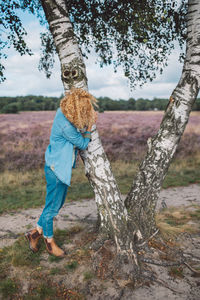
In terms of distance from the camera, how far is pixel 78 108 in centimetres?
294

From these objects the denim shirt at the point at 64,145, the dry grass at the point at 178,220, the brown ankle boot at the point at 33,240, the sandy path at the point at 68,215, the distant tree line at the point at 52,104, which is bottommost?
the sandy path at the point at 68,215

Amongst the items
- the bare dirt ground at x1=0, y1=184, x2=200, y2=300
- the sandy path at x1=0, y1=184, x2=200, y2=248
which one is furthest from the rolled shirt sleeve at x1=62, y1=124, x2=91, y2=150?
the sandy path at x1=0, y1=184, x2=200, y2=248

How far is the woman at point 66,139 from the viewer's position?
297 centimetres

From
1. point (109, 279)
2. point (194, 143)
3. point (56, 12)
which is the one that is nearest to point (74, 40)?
point (56, 12)

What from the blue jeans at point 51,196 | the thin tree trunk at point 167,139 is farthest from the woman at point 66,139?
the thin tree trunk at point 167,139

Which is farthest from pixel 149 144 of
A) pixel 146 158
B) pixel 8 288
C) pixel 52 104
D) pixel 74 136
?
pixel 52 104

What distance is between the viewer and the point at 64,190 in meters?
3.39

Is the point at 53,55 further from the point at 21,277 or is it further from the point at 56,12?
the point at 21,277

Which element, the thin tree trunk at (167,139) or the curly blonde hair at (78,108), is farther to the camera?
the thin tree trunk at (167,139)

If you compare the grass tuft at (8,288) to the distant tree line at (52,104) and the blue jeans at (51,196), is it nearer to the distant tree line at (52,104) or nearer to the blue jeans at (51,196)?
the blue jeans at (51,196)

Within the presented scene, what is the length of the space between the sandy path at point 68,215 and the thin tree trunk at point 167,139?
4.86 ft

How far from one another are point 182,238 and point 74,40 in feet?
11.2

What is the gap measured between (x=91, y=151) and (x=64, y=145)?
40 cm

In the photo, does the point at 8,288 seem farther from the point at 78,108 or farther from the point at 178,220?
the point at 178,220
